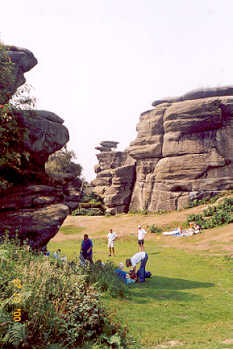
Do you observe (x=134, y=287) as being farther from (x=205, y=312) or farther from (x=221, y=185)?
(x=221, y=185)

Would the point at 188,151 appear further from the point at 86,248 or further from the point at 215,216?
the point at 86,248

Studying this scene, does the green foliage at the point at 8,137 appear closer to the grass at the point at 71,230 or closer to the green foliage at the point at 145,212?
the grass at the point at 71,230

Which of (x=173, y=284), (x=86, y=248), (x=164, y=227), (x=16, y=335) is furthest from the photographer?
(x=164, y=227)

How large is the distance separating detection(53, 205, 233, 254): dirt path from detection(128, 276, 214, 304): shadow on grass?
330 inches

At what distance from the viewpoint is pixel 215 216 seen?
29.5 meters

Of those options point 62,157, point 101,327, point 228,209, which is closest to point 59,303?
point 101,327

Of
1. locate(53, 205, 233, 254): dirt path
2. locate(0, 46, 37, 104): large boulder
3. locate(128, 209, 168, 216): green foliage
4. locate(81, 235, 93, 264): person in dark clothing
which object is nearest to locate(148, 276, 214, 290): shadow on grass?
locate(81, 235, 93, 264): person in dark clothing

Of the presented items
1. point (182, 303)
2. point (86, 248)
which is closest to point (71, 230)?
point (86, 248)

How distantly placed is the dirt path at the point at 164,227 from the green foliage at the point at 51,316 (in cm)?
1505

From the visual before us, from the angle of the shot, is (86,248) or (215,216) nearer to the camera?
(86,248)

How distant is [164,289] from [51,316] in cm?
620

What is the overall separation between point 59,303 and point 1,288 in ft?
4.20

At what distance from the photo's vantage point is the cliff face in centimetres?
3678

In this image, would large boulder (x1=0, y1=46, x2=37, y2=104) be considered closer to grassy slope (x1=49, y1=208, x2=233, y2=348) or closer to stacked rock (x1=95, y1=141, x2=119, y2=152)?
grassy slope (x1=49, y1=208, x2=233, y2=348)
